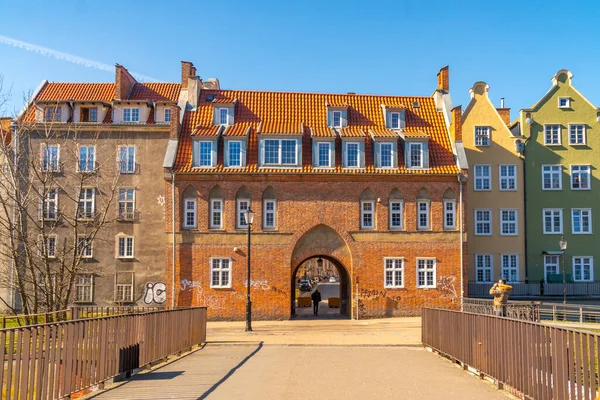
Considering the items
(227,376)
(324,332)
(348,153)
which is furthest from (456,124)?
(227,376)

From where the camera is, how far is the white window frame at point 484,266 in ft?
121

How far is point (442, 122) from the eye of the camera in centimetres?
3528

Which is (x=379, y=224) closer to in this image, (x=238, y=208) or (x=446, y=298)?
(x=446, y=298)

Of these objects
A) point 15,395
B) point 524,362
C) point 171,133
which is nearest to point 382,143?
point 171,133

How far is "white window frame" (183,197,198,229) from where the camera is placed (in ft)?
106

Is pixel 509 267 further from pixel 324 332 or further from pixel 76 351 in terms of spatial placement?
pixel 76 351

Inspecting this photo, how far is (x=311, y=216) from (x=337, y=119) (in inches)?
243

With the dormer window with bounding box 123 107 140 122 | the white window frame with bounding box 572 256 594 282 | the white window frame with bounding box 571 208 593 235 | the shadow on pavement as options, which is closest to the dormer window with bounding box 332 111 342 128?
the dormer window with bounding box 123 107 140 122

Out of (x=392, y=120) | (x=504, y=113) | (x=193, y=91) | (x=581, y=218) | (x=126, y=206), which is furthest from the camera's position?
(x=504, y=113)

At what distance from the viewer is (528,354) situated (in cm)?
1012

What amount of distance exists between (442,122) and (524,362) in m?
26.4

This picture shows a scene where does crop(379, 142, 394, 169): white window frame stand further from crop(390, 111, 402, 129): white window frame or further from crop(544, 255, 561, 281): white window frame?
crop(544, 255, 561, 281): white window frame

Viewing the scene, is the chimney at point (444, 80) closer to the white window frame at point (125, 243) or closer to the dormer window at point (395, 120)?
the dormer window at point (395, 120)

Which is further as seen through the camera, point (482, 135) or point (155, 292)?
point (482, 135)
